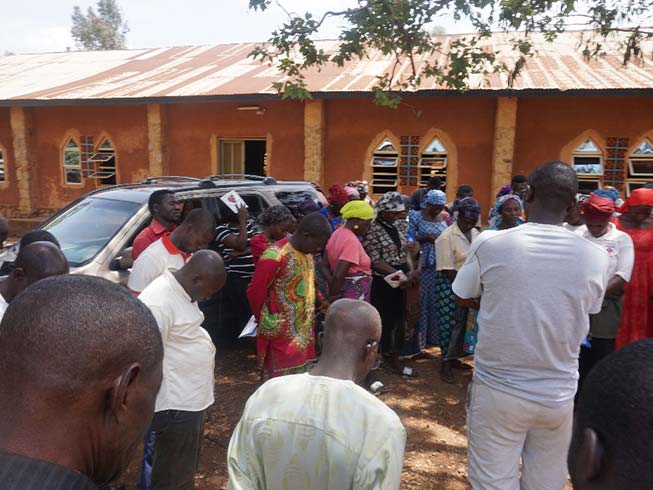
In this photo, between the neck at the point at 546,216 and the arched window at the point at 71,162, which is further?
the arched window at the point at 71,162

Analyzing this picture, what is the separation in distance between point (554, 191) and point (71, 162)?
543 inches

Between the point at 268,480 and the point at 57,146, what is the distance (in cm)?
1422

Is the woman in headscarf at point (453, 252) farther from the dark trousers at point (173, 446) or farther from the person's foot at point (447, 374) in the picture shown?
the dark trousers at point (173, 446)

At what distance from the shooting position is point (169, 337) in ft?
8.26

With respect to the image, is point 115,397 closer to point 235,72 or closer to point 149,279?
point 149,279

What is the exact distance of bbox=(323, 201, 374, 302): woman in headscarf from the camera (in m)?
4.21

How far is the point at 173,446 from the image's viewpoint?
2607mm

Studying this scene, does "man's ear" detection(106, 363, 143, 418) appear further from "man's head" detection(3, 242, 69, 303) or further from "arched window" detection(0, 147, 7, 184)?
"arched window" detection(0, 147, 7, 184)

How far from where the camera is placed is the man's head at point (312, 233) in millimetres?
3449

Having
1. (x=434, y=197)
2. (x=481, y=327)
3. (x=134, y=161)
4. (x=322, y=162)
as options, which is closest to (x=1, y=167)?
(x=134, y=161)

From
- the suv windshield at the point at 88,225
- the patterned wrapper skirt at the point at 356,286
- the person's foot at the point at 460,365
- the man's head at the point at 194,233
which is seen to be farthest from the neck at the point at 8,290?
the person's foot at the point at 460,365

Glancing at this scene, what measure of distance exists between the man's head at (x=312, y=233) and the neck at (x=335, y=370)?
1.82 metres

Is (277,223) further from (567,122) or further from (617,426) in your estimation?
(567,122)

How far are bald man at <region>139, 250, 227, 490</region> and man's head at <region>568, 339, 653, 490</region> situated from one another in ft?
6.35
